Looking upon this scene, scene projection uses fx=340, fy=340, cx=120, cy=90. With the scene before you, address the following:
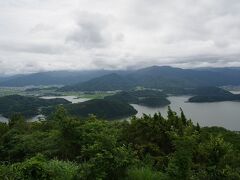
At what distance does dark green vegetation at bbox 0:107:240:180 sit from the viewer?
9586 millimetres

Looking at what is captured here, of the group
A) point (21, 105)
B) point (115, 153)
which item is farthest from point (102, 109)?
point (115, 153)

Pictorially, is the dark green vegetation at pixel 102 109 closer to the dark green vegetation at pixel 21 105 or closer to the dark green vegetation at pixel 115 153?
the dark green vegetation at pixel 21 105

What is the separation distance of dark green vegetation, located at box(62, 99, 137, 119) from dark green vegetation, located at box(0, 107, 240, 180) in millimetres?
91909

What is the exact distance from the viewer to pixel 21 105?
153750 mm

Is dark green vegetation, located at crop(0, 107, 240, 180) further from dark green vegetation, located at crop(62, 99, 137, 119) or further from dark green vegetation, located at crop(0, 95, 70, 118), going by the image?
dark green vegetation, located at crop(0, 95, 70, 118)

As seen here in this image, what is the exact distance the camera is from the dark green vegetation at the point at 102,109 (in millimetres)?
123938

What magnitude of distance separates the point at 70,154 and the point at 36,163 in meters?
8.85

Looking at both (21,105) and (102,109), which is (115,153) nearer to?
(102,109)

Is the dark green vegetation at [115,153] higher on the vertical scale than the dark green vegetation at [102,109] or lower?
higher

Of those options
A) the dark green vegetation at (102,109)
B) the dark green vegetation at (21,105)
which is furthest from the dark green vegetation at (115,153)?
the dark green vegetation at (21,105)

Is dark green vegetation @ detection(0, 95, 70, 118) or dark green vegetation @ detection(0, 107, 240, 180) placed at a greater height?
dark green vegetation @ detection(0, 107, 240, 180)

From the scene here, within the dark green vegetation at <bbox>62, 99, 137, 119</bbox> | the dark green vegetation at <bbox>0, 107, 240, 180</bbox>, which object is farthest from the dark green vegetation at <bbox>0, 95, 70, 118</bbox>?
the dark green vegetation at <bbox>0, 107, 240, 180</bbox>

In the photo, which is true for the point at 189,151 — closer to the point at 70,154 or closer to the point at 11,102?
the point at 70,154

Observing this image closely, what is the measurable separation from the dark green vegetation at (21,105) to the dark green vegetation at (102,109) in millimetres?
18896
